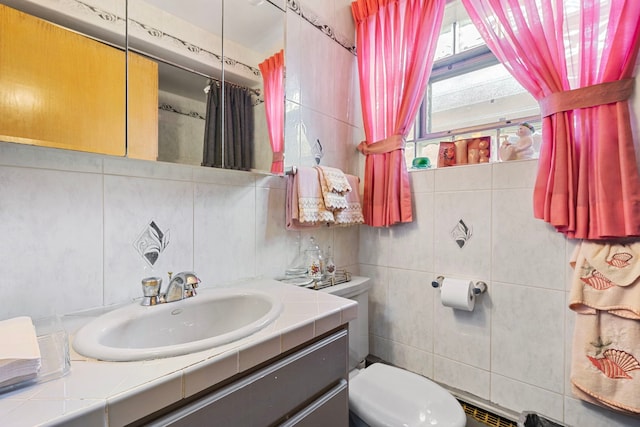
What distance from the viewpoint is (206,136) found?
1.06 m

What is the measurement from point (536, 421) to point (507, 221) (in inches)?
33.5

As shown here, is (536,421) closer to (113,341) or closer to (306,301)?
(306,301)

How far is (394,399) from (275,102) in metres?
1.34

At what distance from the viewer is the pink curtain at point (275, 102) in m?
1.29

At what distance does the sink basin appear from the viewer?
604 millimetres

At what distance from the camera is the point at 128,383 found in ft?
1.65

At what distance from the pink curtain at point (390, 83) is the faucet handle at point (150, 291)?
3.76 ft

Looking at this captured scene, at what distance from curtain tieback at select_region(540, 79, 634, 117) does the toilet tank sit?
1.10 m

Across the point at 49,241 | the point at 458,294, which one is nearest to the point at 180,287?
the point at 49,241

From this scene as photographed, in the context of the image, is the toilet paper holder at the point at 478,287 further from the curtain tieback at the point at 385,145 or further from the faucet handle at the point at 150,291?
the faucet handle at the point at 150,291

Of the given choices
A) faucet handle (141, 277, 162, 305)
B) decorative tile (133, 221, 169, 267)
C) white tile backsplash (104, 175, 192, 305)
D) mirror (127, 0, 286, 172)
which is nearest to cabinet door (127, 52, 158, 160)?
mirror (127, 0, 286, 172)

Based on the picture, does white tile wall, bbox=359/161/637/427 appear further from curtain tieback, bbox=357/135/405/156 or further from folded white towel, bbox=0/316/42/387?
folded white towel, bbox=0/316/42/387

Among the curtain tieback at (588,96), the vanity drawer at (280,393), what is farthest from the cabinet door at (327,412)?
the curtain tieback at (588,96)

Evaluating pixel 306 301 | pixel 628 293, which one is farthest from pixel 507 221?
pixel 306 301
